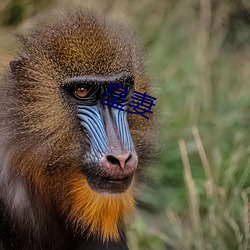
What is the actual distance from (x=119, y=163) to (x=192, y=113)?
278cm

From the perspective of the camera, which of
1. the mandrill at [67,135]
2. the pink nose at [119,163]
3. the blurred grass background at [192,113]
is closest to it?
the pink nose at [119,163]

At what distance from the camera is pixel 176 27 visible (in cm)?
725

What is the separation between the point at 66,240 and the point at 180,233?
117 cm

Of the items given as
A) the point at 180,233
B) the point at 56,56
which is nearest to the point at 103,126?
the point at 56,56

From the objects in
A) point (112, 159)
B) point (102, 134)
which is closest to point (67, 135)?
point (102, 134)

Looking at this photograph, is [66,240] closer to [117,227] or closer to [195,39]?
[117,227]

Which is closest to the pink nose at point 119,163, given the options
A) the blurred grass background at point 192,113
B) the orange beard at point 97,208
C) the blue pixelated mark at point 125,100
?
the orange beard at point 97,208

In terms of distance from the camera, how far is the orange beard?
12.3 feet

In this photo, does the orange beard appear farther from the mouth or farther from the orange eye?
the orange eye

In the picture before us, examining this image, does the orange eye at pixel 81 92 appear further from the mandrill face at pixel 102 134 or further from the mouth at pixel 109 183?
the mouth at pixel 109 183

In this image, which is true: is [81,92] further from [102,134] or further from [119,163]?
[119,163]

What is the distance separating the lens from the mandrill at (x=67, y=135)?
12.2 feet

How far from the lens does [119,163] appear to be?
3.57m

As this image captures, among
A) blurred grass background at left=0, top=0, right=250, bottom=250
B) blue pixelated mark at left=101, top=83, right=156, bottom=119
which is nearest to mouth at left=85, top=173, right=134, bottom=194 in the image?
blue pixelated mark at left=101, top=83, right=156, bottom=119
